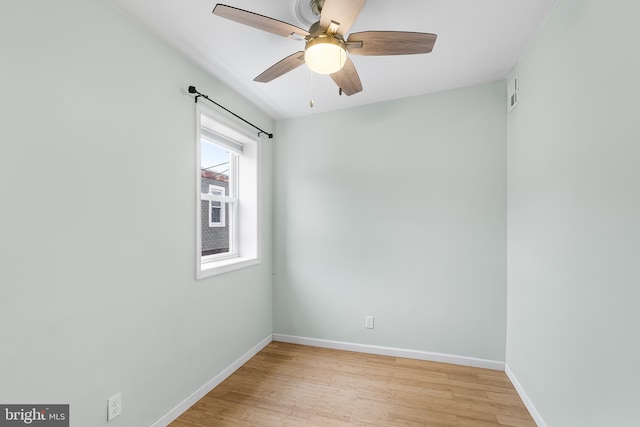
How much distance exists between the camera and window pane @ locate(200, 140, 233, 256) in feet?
Result: 8.89

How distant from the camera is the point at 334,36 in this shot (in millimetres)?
1466

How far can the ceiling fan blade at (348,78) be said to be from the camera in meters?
1.74

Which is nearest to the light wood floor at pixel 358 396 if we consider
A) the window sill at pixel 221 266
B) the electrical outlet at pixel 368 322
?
the electrical outlet at pixel 368 322

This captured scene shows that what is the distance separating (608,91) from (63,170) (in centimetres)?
253

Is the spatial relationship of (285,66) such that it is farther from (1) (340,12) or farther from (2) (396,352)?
(2) (396,352)

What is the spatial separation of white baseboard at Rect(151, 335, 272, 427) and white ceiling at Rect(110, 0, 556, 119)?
2.39m

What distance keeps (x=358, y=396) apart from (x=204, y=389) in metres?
1.23

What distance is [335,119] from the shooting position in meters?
3.19

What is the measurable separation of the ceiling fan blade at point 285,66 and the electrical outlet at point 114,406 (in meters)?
2.12

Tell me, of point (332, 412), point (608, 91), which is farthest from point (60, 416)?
point (608, 91)

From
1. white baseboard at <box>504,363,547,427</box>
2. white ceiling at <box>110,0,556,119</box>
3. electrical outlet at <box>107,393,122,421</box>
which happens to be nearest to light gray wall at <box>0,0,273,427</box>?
electrical outlet at <box>107,393,122,421</box>

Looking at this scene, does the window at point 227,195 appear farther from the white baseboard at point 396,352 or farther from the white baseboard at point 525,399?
the white baseboard at point 525,399

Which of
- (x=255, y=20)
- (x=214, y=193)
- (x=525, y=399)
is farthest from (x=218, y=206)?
(x=525, y=399)

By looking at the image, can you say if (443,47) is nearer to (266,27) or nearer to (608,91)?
(608,91)
